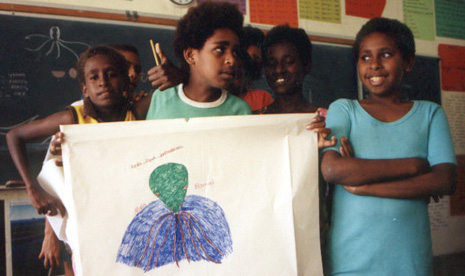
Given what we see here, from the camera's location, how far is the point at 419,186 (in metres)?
1.17

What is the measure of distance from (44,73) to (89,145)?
1363 millimetres

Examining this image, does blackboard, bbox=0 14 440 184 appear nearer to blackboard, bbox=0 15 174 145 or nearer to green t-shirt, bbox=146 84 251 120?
blackboard, bbox=0 15 174 145

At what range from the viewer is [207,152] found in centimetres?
116

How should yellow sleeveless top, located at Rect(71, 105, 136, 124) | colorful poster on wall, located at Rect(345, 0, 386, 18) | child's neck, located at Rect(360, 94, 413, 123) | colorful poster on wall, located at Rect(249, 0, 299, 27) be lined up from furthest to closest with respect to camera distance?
colorful poster on wall, located at Rect(345, 0, 386, 18) → colorful poster on wall, located at Rect(249, 0, 299, 27) → yellow sleeveless top, located at Rect(71, 105, 136, 124) → child's neck, located at Rect(360, 94, 413, 123)

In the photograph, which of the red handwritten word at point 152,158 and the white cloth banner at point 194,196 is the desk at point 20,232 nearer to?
the white cloth banner at point 194,196

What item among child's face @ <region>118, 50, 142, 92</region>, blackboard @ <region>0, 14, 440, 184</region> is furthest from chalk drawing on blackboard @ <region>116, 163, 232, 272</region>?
blackboard @ <region>0, 14, 440, 184</region>

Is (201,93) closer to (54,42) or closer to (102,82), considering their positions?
(102,82)

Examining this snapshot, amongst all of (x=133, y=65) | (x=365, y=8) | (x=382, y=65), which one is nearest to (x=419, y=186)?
(x=382, y=65)

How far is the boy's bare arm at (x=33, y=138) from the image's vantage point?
1324mm

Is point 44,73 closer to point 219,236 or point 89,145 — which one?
point 89,145

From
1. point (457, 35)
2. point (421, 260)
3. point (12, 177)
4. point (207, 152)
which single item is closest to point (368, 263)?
point (421, 260)

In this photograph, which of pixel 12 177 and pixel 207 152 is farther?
pixel 12 177

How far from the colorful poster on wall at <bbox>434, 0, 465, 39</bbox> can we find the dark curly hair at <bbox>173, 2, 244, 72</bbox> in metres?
2.85

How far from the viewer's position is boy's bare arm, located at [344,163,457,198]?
3.85 ft
